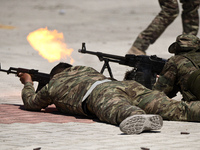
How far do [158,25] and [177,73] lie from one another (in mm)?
4976

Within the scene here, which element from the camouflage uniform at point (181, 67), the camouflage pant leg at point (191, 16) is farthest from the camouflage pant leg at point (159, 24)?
the camouflage uniform at point (181, 67)

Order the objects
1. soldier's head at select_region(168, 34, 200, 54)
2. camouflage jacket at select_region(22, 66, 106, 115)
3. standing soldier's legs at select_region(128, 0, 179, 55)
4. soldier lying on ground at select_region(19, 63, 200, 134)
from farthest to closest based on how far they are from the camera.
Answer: standing soldier's legs at select_region(128, 0, 179, 55) < soldier's head at select_region(168, 34, 200, 54) < camouflage jacket at select_region(22, 66, 106, 115) < soldier lying on ground at select_region(19, 63, 200, 134)

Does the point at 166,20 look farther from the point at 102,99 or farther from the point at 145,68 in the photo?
the point at 102,99

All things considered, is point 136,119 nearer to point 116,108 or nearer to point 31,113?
point 116,108

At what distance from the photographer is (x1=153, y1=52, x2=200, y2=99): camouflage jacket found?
698 cm

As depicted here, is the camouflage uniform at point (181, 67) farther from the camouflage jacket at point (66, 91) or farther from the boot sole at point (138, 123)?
the boot sole at point (138, 123)

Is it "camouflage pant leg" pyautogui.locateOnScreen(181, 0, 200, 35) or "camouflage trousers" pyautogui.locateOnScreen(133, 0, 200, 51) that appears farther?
"camouflage pant leg" pyautogui.locateOnScreen(181, 0, 200, 35)

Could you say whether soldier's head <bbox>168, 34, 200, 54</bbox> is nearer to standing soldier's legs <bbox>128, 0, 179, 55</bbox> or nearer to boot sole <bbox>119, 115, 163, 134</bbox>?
boot sole <bbox>119, 115, 163, 134</bbox>

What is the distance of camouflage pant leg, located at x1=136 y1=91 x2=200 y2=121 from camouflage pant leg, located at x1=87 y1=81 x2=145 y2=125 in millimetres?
192

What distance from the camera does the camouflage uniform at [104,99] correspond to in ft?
20.6

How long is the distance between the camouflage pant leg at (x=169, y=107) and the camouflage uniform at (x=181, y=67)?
0.40 m

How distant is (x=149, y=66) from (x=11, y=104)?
2.14 m

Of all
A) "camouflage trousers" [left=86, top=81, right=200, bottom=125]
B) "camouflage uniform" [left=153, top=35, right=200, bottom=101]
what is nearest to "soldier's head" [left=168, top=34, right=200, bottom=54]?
"camouflage uniform" [left=153, top=35, right=200, bottom=101]

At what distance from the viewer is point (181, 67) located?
23.0ft
